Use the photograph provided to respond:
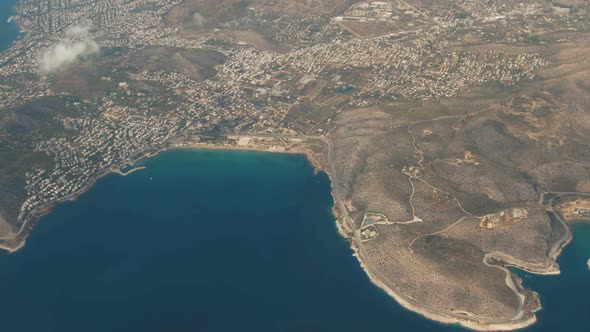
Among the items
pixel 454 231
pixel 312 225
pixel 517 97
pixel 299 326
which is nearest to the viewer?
pixel 299 326

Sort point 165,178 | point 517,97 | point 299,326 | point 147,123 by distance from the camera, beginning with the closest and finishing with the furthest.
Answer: point 299,326
point 165,178
point 517,97
point 147,123

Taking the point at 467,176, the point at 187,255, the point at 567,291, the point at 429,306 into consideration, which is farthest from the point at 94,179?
the point at 567,291

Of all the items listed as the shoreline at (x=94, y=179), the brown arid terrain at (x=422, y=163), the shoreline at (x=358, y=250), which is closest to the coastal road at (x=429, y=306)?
the shoreline at (x=358, y=250)

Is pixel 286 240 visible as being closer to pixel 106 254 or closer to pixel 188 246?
pixel 188 246

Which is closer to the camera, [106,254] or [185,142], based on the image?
Result: [106,254]

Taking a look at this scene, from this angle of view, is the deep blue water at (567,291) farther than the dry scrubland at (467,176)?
No

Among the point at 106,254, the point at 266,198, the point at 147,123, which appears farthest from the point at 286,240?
the point at 147,123

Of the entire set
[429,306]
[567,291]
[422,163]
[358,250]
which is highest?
[422,163]

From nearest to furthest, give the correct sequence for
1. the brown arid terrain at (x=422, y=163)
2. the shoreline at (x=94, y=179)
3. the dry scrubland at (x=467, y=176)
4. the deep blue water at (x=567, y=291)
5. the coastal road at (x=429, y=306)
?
the deep blue water at (x=567, y=291)
the coastal road at (x=429, y=306)
the dry scrubland at (x=467, y=176)
the brown arid terrain at (x=422, y=163)
the shoreline at (x=94, y=179)

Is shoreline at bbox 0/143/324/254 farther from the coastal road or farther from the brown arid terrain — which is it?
the coastal road

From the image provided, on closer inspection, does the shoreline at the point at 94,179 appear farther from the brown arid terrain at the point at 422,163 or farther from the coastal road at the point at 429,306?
the coastal road at the point at 429,306

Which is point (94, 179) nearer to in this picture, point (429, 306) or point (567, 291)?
point (429, 306)
